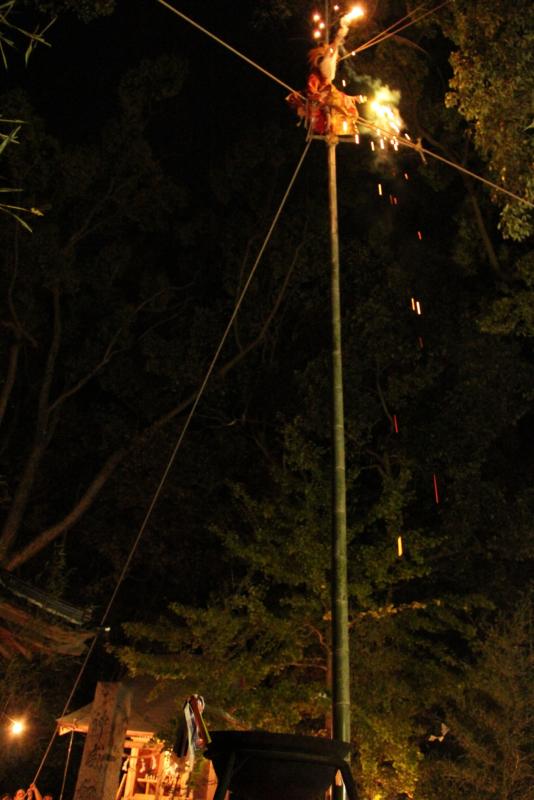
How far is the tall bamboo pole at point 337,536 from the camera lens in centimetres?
614

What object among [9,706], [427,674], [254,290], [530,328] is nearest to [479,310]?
[530,328]

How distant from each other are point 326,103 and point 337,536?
4.58 meters

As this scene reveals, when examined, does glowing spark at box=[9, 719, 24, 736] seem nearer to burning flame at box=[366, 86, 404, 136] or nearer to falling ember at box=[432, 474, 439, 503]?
falling ember at box=[432, 474, 439, 503]

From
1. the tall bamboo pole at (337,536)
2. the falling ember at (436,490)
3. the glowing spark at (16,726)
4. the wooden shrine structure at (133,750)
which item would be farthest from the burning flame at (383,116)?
the glowing spark at (16,726)

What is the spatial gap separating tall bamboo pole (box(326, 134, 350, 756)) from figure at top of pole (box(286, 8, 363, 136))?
176mm

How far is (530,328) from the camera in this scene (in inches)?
559

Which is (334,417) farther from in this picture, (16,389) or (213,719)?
(16,389)

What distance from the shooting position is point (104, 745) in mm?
12203

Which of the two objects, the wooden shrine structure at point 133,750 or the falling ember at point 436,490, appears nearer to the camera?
the wooden shrine structure at point 133,750

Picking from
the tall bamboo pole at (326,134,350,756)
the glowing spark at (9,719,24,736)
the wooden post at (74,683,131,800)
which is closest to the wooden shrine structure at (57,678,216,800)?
the wooden post at (74,683,131,800)

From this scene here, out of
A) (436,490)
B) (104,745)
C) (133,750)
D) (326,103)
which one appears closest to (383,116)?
(326,103)

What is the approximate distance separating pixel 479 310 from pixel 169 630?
872 cm

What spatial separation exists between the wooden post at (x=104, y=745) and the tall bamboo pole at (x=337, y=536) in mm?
7063

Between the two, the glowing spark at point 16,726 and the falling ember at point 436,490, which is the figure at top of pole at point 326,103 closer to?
the falling ember at point 436,490
